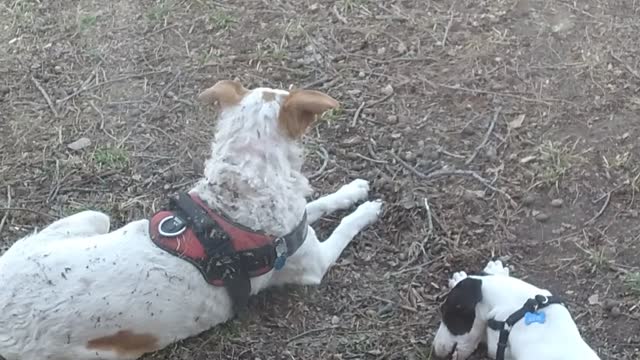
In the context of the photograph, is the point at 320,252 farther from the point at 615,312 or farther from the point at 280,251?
the point at 615,312

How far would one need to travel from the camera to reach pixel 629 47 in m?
6.17

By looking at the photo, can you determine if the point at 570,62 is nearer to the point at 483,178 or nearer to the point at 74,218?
the point at 483,178

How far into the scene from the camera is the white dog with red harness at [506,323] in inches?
168

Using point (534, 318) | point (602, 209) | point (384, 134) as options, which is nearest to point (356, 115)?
point (384, 134)

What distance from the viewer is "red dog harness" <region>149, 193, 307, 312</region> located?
4.63m

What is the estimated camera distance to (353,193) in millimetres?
5527

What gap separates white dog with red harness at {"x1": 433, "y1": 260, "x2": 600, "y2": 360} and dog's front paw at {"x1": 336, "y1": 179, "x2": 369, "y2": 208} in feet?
3.19

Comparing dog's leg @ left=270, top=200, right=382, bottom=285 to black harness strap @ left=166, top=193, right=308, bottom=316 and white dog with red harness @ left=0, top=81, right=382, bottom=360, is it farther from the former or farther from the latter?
black harness strap @ left=166, top=193, right=308, bottom=316

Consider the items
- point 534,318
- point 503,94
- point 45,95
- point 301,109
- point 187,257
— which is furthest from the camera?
point 45,95

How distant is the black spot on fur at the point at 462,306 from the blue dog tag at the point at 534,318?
0.24 meters

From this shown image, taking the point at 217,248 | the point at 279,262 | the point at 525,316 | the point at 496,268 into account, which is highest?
the point at 217,248

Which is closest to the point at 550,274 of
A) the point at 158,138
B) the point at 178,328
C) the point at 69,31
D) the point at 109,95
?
the point at 178,328

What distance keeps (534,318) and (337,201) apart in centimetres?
150

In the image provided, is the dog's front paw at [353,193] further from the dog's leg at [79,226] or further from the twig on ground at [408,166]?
the dog's leg at [79,226]
